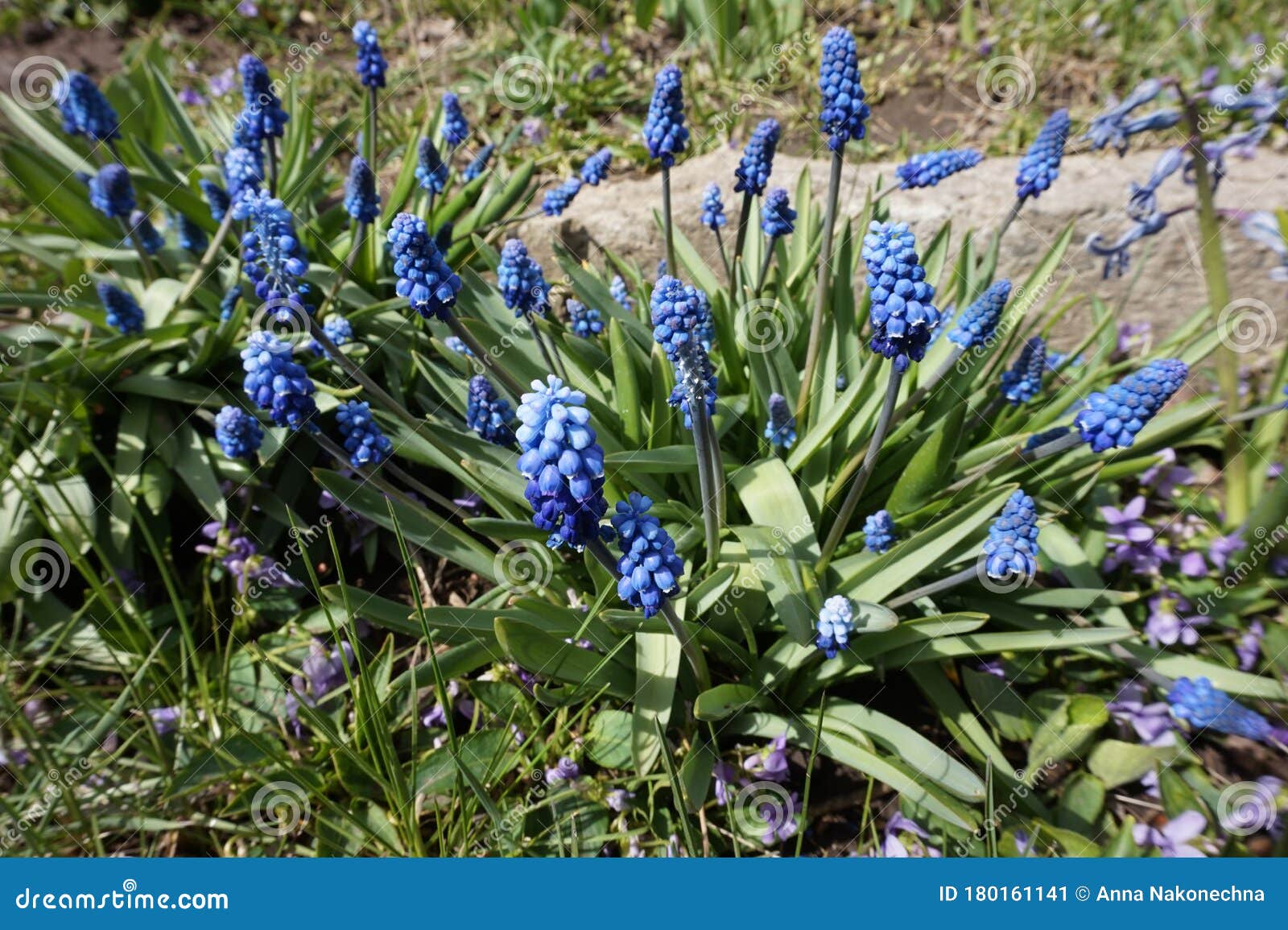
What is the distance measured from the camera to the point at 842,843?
3021mm

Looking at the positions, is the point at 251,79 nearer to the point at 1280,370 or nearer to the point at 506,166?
the point at 506,166

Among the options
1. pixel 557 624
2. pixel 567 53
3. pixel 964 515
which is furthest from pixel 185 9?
pixel 964 515

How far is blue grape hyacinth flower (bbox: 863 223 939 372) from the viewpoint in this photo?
211 centimetres

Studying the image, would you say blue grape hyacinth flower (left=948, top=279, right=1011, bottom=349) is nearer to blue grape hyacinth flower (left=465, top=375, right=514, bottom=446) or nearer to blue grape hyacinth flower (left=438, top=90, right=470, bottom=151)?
blue grape hyacinth flower (left=465, top=375, right=514, bottom=446)

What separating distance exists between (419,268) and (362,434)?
777 millimetres

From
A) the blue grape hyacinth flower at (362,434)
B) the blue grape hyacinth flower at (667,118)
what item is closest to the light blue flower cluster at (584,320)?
the blue grape hyacinth flower at (667,118)

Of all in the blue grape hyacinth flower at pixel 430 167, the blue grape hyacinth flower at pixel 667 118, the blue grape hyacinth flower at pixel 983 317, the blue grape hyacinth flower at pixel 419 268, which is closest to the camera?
the blue grape hyacinth flower at pixel 419 268

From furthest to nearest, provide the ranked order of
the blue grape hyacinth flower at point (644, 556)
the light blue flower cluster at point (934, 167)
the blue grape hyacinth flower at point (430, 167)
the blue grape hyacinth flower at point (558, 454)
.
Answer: the blue grape hyacinth flower at point (430, 167) < the light blue flower cluster at point (934, 167) < the blue grape hyacinth flower at point (644, 556) < the blue grape hyacinth flower at point (558, 454)

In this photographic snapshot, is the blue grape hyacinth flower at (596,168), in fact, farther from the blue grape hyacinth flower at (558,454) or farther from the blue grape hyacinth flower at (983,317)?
Answer: the blue grape hyacinth flower at (558,454)

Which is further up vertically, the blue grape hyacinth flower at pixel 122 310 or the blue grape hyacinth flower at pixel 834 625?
the blue grape hyacinth flower at pixel 122 310

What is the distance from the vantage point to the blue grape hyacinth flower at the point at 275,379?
251cm

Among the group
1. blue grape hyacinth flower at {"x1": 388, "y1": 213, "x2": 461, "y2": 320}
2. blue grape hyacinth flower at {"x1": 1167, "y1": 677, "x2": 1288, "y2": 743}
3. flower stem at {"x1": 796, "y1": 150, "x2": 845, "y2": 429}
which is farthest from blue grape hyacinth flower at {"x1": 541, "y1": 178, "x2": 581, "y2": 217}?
blue grape hyacinth flower at {"x1": 1167, "y1": 677, "x2": 1288, "y2": 743}

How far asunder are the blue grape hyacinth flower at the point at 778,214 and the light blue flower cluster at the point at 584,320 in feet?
2.56

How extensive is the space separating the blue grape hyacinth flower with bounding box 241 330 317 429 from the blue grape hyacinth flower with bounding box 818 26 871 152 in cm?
188
